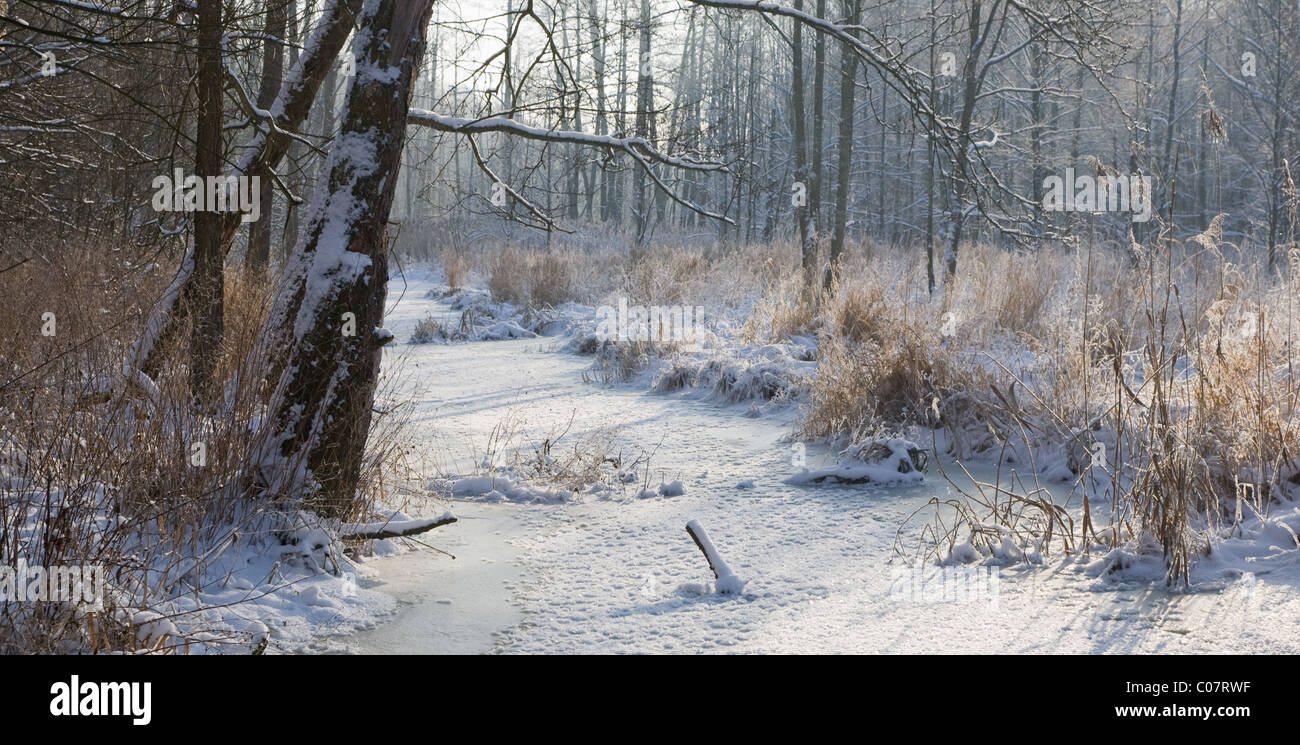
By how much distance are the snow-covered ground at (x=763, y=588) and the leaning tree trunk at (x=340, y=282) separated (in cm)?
28

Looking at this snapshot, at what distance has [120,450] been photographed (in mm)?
3271

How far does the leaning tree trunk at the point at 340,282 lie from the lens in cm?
376

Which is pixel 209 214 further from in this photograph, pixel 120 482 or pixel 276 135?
pixel 120 482

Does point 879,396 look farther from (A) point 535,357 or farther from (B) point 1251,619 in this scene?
(A) point 535,357

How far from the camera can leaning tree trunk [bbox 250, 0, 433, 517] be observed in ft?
12.3

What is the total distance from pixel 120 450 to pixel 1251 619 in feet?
12.5

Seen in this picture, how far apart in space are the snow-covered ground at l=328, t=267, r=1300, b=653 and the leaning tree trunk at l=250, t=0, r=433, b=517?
0.28 meters

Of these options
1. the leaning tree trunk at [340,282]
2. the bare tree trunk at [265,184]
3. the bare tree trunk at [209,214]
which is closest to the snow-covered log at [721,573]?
the leaning tree trunk at [340,282]

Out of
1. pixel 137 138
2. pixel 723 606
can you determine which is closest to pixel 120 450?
pixel 723 606

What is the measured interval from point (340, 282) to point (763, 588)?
2025mm

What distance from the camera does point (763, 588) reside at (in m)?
3.62

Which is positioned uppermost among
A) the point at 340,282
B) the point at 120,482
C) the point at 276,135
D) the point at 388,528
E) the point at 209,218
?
the point at 276,135

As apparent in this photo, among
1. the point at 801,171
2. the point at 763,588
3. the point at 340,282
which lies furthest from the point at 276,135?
the point at 801,171
